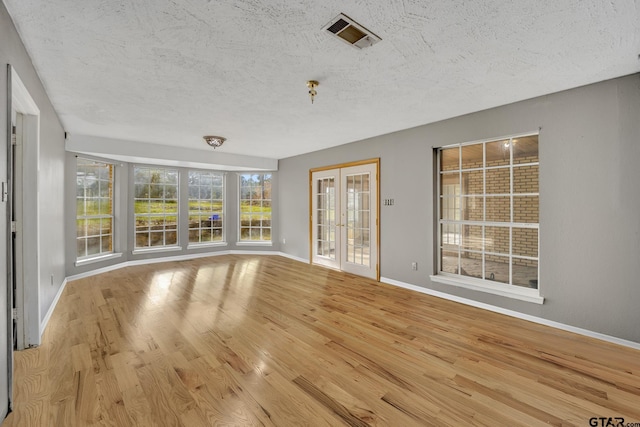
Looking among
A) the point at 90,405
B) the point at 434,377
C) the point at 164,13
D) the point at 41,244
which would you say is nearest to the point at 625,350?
the point at 434,377

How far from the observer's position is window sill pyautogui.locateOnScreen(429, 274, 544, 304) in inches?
122

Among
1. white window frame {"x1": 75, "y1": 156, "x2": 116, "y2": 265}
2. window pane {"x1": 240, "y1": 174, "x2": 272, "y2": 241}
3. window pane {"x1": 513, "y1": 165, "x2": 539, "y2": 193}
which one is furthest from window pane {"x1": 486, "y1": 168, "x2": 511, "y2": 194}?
white window frame {"x1": 75, "y1": 156, "x2": 116, "y2": 265}

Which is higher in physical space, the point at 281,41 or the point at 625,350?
the point at 281,41

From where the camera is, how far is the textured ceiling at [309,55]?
1.74 metres

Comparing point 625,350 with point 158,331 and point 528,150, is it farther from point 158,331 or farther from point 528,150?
point 158,331

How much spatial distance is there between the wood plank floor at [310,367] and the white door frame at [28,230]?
24 cm

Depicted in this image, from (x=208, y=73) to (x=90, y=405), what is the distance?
2.70m

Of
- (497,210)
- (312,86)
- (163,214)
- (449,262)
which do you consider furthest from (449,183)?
(163,214)

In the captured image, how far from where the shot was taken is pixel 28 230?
2.54 meters

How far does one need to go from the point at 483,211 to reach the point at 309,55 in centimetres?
294

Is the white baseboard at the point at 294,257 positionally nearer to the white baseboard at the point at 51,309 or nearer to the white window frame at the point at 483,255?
the white window frame at the point at 483,255

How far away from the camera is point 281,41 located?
81.0 inches

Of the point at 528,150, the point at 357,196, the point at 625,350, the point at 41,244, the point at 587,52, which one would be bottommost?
the point at 625,350

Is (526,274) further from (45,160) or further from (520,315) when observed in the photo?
(45,160)
